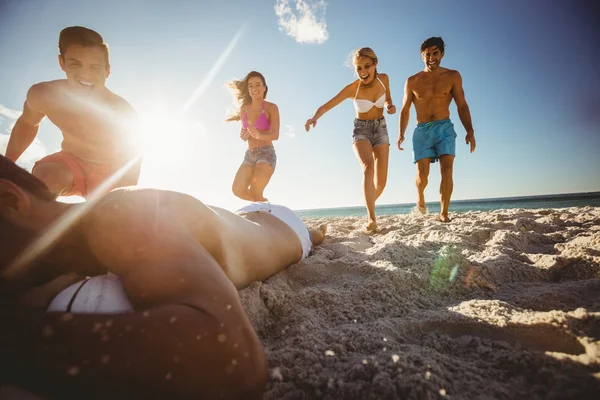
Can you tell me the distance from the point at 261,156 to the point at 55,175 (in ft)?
8.29

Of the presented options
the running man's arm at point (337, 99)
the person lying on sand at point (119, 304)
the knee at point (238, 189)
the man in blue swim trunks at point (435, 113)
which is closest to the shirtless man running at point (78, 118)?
the knee at point (238, 189)

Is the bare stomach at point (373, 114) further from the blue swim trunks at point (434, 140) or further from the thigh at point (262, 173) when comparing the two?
the thigh at point (262, 173)

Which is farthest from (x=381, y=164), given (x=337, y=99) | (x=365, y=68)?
(x=365, y=68)

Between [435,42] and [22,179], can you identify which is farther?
[435,42]

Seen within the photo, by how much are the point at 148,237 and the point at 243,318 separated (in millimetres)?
358

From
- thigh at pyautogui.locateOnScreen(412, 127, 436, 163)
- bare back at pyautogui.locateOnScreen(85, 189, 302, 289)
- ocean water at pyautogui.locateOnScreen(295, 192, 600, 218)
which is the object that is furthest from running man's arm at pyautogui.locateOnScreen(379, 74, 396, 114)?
ocean water at pyautogui.locateOnScreen(295, 192, 600, 218)

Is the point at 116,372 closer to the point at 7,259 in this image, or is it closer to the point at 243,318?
the point at 243,318

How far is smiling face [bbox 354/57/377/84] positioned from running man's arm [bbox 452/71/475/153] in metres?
1.49

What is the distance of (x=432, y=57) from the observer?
4.25m

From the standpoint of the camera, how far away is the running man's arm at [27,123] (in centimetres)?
264

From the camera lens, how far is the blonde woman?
3.79 metres

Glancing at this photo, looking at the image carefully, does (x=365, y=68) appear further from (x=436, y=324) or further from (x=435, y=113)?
(x=436, y=324)

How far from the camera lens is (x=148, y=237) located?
2.47 ft

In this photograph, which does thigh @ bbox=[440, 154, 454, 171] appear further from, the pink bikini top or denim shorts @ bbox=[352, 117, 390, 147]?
the pink bikini top
